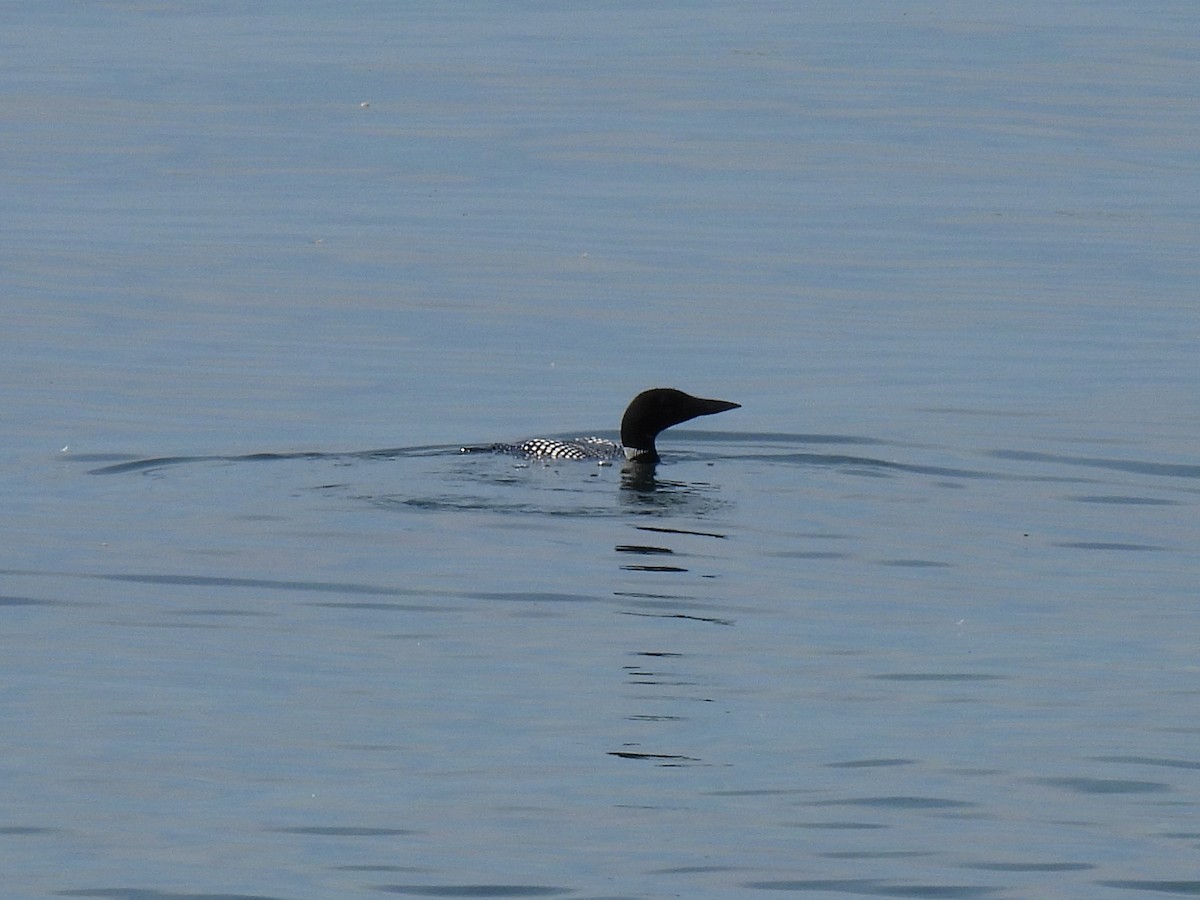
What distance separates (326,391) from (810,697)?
791 cm

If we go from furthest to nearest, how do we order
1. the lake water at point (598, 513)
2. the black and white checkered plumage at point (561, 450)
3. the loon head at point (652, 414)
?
the loon head at point (652, 414)
the black and white checkered plumage at point (561, 450)
the lake water at point (598, 513)

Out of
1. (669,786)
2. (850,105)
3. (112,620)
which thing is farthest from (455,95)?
(669,786)

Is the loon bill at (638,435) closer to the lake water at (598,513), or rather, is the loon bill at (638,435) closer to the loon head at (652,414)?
the loon head at (652,414)

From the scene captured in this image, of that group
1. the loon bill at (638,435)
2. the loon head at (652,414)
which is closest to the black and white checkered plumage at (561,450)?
the loon bill at (638,435)

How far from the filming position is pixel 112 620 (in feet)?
33.8

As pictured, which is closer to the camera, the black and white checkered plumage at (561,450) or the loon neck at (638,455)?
the black and white checkered plumage at (561,450)

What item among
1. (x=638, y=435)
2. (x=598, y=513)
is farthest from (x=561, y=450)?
(x=598, y=513)

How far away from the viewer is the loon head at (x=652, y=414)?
565 inches

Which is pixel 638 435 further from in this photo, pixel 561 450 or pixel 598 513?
pixel 598 513

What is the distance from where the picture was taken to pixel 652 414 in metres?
14.4

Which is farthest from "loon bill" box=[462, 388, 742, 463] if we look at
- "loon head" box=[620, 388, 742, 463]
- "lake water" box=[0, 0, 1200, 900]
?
"lake water" box=[0, 0, 1200, 900]

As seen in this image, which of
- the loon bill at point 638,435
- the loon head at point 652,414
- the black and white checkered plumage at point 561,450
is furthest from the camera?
the loon head at point 652,414

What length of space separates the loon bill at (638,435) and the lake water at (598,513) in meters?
0.19

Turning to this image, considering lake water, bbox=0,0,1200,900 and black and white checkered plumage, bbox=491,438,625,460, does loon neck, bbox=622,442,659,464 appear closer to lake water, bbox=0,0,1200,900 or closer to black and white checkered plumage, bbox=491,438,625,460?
black and white checkered plumage, bbox=491,438,625,460
